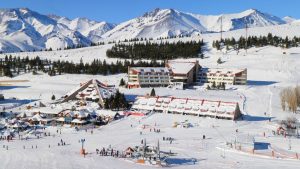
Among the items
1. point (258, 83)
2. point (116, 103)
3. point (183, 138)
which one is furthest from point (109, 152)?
point (258, 83)

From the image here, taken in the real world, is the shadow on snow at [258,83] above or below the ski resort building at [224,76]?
below

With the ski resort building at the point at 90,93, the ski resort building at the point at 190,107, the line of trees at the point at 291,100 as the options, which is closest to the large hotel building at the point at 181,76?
the ski resort building at the point at 90,93

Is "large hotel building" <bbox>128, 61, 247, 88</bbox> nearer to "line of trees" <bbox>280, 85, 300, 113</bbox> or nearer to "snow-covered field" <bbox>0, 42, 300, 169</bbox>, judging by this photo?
"snow-covered field" <bbox>0, 42, 300, 169</bbox>

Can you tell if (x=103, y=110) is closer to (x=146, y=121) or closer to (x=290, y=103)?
(x=146, y=121)

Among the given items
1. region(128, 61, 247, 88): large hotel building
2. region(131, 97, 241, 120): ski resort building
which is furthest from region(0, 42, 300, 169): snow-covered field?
region(128, 61, 247, 88): large hotel building

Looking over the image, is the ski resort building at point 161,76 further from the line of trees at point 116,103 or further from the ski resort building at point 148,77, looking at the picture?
the line of trees at point 116,103

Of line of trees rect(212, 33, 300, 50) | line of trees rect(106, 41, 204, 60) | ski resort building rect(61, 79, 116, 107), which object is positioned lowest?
ski resort building rect(61, 79, 116, 107)
